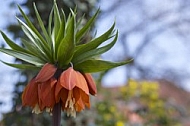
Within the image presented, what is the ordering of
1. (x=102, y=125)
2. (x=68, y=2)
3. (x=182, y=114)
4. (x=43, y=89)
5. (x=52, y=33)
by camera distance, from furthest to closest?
1. (x=182, y=114)
2. (x=102, y=125)
3. (x=68, y=2)
4. (x=52, y=33)
5. (x=43, y=89)

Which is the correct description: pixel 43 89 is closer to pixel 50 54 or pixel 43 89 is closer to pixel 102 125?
pixel 50 54

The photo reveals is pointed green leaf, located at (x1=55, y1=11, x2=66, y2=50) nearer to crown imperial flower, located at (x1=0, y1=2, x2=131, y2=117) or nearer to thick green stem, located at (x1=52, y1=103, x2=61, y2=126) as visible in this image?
crown imperial flower, located at (x1=0, y1=2, x2=131, y2=117)

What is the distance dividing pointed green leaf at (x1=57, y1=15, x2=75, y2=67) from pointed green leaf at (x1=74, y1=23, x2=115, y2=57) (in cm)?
1

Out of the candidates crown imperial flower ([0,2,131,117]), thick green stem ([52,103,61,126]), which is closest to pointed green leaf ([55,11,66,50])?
crown imperial flower ([0,2,131,117])

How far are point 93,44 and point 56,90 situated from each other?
0.10 m

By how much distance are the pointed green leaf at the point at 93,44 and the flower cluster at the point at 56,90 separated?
0.12 feet

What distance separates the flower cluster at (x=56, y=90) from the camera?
0.69 metres

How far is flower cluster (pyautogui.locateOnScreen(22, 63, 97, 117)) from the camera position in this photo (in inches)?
27.1

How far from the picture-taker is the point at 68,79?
2.25 ft

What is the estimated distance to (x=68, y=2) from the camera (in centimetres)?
165

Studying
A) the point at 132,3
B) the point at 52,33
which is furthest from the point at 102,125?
the point at 132,3

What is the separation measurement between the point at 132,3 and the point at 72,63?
452 centimetres

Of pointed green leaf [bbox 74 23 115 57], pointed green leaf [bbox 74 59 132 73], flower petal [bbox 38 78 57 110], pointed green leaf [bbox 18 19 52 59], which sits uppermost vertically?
pointed green leaf [bbox 18 19 52 59]

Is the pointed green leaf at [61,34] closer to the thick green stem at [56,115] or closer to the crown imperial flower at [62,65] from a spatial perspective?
the crown imperial flower at [62,65]
